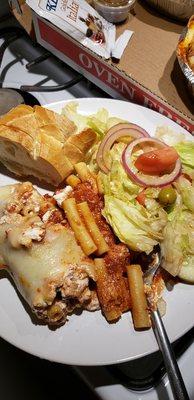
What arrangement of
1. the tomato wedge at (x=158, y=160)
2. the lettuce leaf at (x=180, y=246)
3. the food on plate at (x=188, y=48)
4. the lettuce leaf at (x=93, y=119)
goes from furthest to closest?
the food on plate at (x=188, y=48) < the lettuce leaf at (x=93, y=119) < the tomato wedge at (x=158, y=160) < the lettuce leaf at (x=180, y=246)

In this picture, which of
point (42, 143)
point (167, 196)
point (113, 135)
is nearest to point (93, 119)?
point (113, 135)

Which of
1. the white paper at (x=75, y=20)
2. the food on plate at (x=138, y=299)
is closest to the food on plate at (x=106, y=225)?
the food on plate at (x=138, y=299)

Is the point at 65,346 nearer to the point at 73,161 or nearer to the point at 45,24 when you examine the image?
the point at 73,161

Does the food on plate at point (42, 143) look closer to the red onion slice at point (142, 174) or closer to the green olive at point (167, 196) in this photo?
the red onion slice at point (142, 174)

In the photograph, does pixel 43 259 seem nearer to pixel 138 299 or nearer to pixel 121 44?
pixel 138 299

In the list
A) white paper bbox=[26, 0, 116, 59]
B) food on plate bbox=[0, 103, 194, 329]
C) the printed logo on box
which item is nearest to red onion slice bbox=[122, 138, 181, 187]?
food on plate bbox=[0, 103, 194, 329]

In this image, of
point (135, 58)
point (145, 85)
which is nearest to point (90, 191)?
point (145, 85)

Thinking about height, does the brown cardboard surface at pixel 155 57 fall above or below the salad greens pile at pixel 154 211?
above
